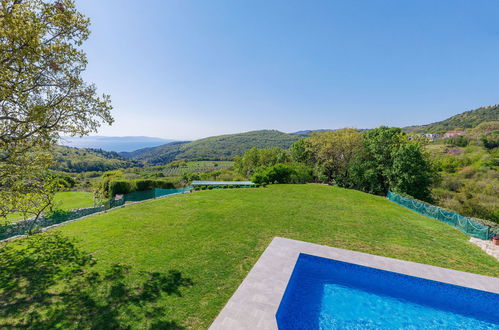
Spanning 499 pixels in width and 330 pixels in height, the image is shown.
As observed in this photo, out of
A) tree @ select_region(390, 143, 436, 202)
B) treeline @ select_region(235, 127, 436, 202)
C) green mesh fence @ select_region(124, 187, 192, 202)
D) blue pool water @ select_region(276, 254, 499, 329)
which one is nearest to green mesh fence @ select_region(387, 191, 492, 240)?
tree @ select_region(390, 143, 436, 202)

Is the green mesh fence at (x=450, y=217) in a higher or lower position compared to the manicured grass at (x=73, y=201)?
higher

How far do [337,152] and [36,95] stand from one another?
31.6 m

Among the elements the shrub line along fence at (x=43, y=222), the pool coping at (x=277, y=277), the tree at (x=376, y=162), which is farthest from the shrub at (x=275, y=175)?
the pool coping at (x=277, y=277)

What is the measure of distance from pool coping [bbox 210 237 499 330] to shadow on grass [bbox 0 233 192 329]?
1.55 meters

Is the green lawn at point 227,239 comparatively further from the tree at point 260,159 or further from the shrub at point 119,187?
the tree at point 260,159

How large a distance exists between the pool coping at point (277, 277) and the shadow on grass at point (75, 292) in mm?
1546

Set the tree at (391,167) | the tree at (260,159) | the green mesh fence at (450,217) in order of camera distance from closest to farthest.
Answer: the green mesh fence at (450,217) → the tree at (391,167) → the tree at (260,159)

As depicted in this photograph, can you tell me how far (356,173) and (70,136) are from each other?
28.5m

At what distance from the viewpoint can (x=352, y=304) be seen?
22.7ft

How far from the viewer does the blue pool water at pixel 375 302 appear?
6100mm

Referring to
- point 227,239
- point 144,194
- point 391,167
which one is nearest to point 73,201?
point 144,194

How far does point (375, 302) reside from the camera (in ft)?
23.1

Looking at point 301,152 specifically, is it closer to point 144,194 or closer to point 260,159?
point 260,159

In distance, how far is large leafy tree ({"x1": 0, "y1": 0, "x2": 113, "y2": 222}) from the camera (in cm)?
584
